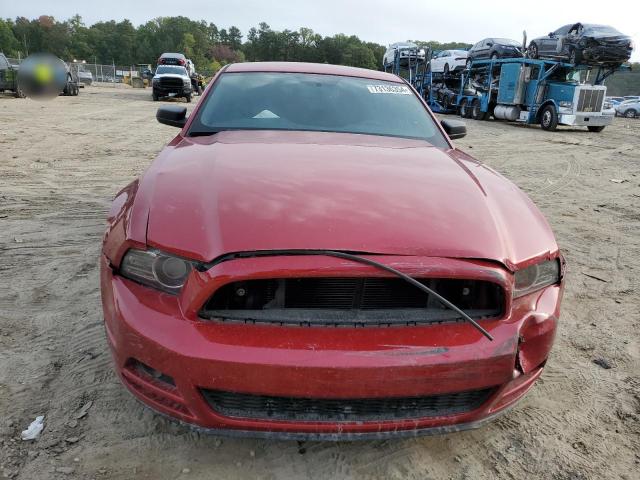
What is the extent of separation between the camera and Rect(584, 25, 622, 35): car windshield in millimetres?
14820

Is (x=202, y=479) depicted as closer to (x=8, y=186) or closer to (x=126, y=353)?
(x=126, y=353)

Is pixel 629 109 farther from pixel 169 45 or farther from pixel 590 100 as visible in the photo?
pixel 169 45

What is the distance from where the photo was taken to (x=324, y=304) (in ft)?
A: 5.39

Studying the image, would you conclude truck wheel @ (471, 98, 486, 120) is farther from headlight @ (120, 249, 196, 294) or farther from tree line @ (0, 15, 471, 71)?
tree line @ (0, 15, 471, 71)

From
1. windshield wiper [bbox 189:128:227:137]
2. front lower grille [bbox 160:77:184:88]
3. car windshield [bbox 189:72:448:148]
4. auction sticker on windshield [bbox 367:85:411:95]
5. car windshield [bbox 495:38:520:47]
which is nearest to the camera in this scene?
windshield wiper [bbox 189:128:227:137]

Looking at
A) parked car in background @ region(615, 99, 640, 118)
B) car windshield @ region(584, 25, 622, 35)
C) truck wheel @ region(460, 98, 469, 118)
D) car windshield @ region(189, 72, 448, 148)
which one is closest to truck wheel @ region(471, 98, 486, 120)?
truck wheel @ region(460, 98, 469, 118)

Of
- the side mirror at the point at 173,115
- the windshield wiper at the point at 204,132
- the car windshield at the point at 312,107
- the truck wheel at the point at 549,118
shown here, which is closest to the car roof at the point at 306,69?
the car windshield at the point at 312,107

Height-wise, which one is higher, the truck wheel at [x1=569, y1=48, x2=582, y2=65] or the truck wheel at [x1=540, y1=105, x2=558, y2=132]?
the truck wheel at [x1=569, y1=48, x2=582, y2=65]

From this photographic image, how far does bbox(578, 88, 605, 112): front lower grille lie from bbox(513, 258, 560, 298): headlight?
15.8 m

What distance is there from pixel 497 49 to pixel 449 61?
369cm

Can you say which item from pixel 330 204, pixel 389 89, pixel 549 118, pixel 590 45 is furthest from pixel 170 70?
pixel 330 204

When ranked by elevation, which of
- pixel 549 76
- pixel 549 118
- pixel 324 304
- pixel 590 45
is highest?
pixel 590 45

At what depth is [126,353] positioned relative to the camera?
1.64 meters

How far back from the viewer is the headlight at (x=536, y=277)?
1.76 m
